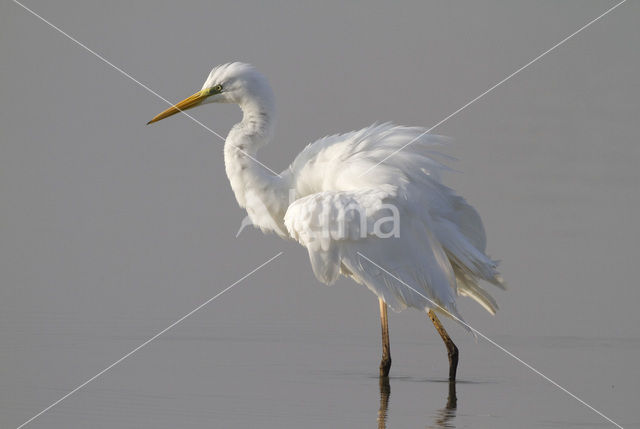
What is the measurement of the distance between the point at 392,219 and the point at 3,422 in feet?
8.86

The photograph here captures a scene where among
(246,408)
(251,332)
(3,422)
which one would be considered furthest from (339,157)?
(3,422)

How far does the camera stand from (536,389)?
21.1ft

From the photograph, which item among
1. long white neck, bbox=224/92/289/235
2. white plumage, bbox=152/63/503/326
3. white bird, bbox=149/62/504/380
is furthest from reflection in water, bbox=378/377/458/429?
long white neck, bbox=224/92/289/235

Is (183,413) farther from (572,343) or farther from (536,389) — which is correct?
(572,343)

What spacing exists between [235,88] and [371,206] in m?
1.57

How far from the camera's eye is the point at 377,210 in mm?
6699

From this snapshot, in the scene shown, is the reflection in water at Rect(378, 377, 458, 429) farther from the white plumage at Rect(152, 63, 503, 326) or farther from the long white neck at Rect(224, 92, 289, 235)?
the long white neck at Rect(224, 92, 289, 235)

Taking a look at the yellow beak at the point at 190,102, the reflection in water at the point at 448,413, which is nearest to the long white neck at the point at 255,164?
the yellow beak at the point at 190,102

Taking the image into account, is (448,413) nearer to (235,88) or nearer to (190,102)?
(235,88)

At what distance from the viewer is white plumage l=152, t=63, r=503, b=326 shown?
675 centimetres

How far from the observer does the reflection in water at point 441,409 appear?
546 cm

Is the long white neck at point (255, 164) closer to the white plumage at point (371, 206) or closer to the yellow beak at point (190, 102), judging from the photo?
the white plumage at point (371, 206)

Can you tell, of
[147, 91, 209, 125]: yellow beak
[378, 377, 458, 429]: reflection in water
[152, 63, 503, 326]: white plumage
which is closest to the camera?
[378, 377, 458, 429]: reflection in water

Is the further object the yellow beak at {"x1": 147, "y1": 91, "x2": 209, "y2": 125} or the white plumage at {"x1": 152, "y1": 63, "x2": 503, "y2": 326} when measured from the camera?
the yellow beak at {"x1": 147, "y1": 91, "x2": 209, "y2": 125}
